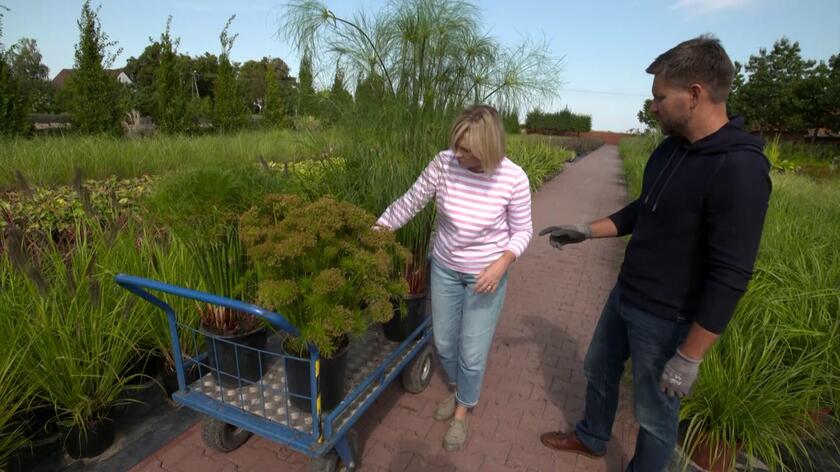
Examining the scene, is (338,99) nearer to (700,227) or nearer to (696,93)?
(696,93)

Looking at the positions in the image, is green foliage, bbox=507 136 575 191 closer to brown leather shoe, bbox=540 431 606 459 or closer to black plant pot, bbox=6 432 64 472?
brown leather shoe, bbox=540 431 606 459

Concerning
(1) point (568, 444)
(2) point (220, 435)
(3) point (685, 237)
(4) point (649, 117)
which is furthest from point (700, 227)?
(4) point (649, 117)

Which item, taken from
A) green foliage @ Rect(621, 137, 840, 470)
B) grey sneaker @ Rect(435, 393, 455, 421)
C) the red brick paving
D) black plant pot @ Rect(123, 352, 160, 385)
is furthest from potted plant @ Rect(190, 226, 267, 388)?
green foliage @ Rect(621, 137, 840, 470)

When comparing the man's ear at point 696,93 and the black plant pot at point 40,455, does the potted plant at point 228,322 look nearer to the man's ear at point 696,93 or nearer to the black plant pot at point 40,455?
the black plant pot at point 40,455

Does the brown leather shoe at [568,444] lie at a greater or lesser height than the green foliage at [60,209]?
lesser

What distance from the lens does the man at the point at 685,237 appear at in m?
1.39

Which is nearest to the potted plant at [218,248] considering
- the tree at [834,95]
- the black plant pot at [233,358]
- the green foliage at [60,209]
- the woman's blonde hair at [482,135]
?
the black plant pot at [233,358]

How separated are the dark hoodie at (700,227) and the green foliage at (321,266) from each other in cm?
105

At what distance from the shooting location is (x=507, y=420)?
269cm

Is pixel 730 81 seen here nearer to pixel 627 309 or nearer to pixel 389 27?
pixel 627 309

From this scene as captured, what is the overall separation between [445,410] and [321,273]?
151 centimetres

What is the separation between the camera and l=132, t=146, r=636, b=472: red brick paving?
2264 millimetres

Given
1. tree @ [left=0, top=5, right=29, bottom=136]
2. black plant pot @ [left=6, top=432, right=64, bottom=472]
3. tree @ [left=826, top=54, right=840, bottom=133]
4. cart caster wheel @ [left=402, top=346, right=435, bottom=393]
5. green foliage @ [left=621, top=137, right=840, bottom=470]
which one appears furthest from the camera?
tree @ [left=826, top=54, right=840, bottom=133]

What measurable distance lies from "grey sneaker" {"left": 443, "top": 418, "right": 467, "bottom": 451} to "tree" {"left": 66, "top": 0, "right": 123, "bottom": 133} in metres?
8.48
